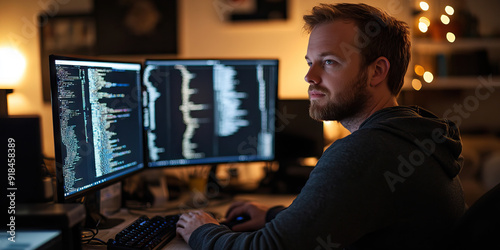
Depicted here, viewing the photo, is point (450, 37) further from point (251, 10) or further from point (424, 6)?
point (251, 10)

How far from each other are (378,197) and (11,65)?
2.44 m

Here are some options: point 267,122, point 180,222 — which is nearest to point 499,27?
point 267,122

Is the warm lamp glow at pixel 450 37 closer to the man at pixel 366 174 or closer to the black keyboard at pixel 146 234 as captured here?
the man at pixel 366 174

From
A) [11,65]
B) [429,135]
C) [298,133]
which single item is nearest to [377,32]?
[429,135]

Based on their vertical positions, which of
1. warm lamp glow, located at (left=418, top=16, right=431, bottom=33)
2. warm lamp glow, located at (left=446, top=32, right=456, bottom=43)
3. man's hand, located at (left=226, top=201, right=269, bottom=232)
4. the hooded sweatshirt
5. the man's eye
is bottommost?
man's hand, located at (left=226, top=201, right=269, bottom=232)

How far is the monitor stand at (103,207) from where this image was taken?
1.22 meters

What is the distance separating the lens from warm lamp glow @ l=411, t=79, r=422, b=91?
2.15m

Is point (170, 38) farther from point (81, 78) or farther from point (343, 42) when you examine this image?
point (343, 42)

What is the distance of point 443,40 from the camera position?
7.26ft

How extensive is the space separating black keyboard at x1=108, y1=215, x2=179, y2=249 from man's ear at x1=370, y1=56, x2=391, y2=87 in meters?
0.74

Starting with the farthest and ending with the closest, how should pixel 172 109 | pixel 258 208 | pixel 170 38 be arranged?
pixel 170 38 < pixel 172 109 < pixel 258 208

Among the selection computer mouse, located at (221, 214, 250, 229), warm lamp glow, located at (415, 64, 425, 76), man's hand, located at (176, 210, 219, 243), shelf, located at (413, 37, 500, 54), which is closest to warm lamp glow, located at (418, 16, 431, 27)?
shelf, located at (413, 37, 500, 54)

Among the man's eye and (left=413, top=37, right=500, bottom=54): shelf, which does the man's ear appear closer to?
the man's eye

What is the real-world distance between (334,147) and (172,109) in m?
0.79
